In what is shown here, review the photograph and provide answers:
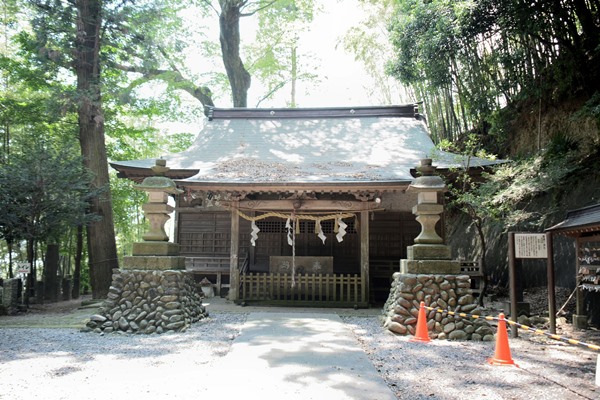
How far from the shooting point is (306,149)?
12672 millimetres

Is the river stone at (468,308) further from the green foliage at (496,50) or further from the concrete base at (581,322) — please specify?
the green foliage at (496,50)

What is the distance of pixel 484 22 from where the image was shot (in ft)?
38.0

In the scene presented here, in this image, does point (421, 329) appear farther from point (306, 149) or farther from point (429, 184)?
point (306, 149)

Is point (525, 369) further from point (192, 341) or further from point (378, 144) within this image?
point (378, 144)

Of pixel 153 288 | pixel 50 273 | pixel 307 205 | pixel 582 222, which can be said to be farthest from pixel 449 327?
pixel 50 273

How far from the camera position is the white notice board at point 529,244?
6637mm

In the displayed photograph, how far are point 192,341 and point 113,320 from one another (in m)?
1.76

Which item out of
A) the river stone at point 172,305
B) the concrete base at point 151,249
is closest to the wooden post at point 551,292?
the river stone at point 172,305

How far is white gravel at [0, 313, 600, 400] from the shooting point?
3971 millimetres

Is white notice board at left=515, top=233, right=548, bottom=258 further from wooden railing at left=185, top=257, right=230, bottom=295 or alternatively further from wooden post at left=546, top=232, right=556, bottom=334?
wooden railing at left=185, top=257, right=230, bottom=295

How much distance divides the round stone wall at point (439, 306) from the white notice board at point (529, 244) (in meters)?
0.95

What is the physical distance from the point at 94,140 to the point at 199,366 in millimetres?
9509

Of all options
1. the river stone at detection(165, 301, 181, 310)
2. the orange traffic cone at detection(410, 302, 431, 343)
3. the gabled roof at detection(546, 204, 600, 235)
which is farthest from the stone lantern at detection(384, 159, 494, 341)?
the river stone at detection(165, 301, 181, 310)

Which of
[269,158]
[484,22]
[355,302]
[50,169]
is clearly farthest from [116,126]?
[484,22]
